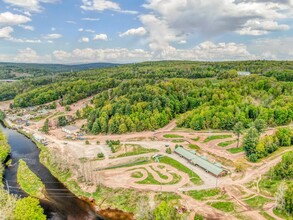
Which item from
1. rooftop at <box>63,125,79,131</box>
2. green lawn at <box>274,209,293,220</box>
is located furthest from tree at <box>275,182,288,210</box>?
rooftop at <box>63,125,79,131</box>

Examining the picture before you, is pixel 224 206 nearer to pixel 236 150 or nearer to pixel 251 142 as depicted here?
pixel 251 142

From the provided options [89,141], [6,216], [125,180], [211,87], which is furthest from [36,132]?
[211,87]

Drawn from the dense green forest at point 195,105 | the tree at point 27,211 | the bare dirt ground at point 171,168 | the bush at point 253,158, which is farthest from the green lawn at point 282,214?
the dense green forest at point 195,105

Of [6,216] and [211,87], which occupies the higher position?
[211,87]

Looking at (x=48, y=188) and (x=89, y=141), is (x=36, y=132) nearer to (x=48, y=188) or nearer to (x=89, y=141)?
(x=89, y=141)

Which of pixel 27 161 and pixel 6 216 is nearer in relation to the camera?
pixel 6 216

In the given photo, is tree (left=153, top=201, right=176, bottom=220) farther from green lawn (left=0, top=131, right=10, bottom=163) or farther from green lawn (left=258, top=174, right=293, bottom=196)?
green lawn (left=0, top=131, right=10, bottom=163)
